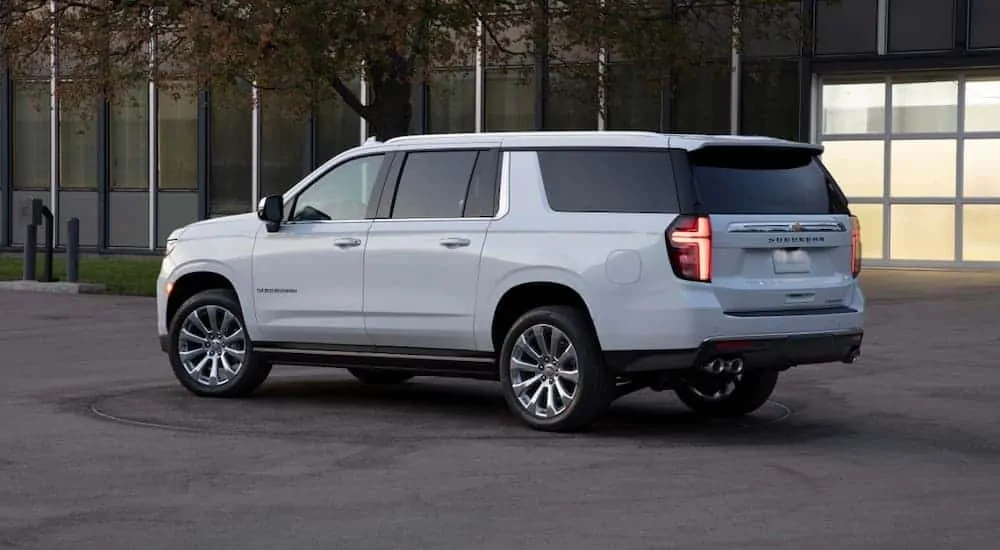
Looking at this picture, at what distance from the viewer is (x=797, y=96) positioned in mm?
32031

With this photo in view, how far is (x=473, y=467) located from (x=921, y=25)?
76.4ft

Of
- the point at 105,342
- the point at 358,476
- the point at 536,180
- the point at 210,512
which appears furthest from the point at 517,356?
the point at 105,342

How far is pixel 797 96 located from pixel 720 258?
22365mm

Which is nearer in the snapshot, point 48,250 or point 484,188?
point 484,188

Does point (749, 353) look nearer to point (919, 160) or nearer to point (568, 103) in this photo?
point (919, 160)

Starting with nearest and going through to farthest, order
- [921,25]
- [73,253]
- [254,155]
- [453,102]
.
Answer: [73,253], [921,25], [453,102], [254,155]

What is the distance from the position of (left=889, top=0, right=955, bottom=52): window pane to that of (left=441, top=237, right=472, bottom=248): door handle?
21.2 meters

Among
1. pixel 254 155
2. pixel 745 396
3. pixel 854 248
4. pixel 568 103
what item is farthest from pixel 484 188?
pixel 254 155

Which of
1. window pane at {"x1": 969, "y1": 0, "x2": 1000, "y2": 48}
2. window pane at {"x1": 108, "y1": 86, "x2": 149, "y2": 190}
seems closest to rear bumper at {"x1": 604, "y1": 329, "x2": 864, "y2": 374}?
window pane at {"x1": 969, "y1": 0, "x2": 1000, "y2": 48}

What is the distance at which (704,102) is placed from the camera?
107ft

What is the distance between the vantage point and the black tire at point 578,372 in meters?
10.5

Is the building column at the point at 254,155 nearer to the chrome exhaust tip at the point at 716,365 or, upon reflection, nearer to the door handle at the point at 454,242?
the door handle at the point at 454,242

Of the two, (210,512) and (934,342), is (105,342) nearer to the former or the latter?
(934,342)

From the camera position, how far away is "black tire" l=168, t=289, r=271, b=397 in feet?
40.9
